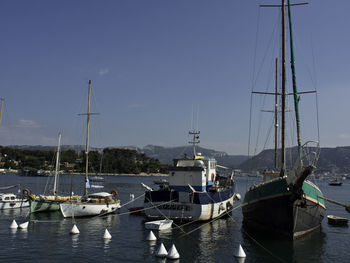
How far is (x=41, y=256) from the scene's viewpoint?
2014 centimetres

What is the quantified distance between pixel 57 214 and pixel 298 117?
29.3 m

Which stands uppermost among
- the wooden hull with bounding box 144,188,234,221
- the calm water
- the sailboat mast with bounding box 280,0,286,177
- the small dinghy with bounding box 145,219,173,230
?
the sailboat mast with bounding box 280,0,286,177

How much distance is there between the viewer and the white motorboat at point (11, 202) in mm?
41062

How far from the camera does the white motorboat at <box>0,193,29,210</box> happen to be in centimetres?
A: 4106

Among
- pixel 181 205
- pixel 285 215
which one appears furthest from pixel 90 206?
pixel 285 215

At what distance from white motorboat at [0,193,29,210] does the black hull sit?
100 ft

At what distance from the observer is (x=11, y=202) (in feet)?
137

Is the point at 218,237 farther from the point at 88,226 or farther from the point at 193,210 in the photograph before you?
the point at 88,226

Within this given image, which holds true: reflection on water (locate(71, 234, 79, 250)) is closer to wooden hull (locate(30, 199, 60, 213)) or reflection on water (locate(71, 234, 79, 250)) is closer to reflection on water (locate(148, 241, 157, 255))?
reflection on water (locate(148, 241, 157, 255))

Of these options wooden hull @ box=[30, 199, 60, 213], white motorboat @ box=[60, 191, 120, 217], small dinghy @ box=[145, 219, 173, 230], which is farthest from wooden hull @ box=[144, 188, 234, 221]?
wooden hull @ box=[30, 199, 60, 213]

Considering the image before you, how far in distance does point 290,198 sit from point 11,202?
34726 millimetres

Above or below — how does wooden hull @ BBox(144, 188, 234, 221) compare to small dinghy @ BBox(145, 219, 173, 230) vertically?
above

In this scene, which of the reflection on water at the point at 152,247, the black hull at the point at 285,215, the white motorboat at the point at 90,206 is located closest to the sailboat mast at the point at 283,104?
the black hull at the point at 285,215

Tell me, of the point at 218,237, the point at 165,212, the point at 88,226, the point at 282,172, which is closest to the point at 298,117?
the point at 282,172
